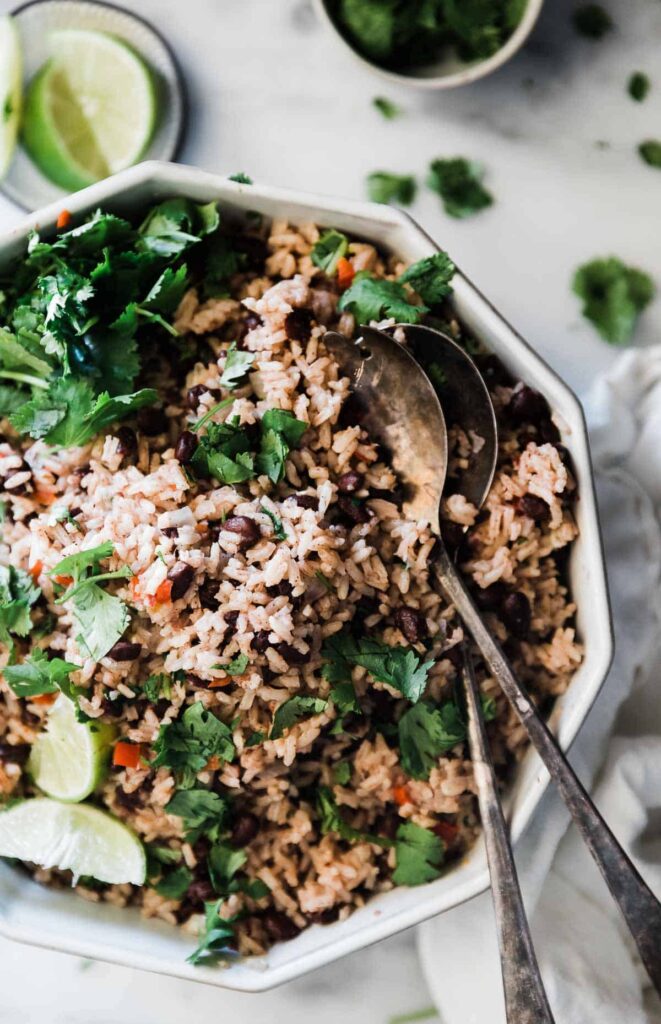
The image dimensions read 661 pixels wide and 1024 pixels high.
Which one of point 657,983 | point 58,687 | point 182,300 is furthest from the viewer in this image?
point 182,300

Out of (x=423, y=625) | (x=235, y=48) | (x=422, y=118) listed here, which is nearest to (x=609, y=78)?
(x=422, y=118)

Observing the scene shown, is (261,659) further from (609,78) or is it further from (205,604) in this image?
(609,78)

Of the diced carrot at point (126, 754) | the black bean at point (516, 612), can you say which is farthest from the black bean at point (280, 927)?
the black bean at point (516, 612)

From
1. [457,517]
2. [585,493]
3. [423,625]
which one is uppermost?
[585,493]

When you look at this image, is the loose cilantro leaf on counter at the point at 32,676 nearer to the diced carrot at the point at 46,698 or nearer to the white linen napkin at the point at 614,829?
the diced carrot at the point at 46,698

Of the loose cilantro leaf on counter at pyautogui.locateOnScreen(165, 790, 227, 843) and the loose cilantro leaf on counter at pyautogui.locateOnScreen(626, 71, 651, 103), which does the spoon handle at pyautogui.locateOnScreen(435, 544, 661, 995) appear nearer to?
the loose cilantro leaf on counter at pyautogui.locateOnScreen(165, 790, 227, 843)

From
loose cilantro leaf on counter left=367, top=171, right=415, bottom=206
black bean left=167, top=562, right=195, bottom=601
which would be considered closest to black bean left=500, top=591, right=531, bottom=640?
black bean left=167, top=562, right=195, bottom=601

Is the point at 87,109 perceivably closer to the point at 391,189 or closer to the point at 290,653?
the point at 391,189

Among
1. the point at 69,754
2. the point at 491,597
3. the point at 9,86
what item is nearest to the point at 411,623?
the point at 491,597
